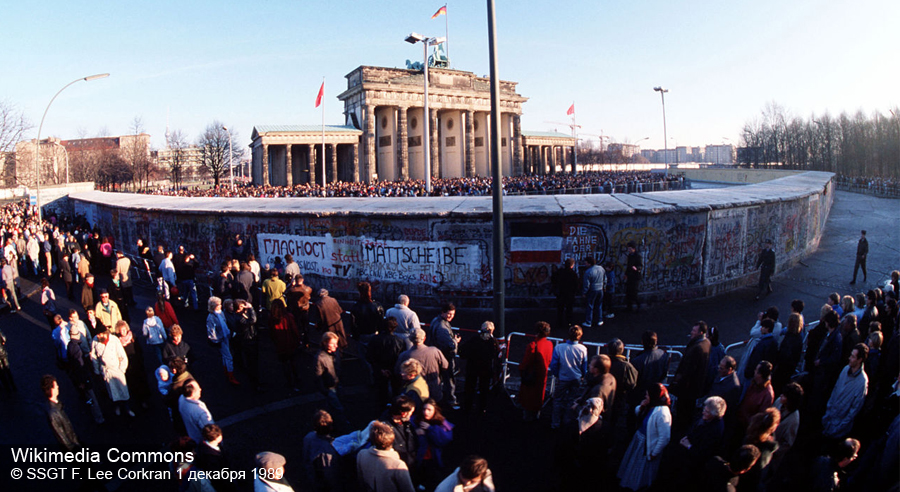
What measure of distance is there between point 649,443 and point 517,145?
73.7 metres

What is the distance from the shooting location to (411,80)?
64.4 m

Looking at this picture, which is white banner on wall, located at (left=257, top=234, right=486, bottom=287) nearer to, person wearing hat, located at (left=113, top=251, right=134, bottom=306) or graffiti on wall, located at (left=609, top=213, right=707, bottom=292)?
graffiti on wall, located at (left=609, top=213, right=707, bottom=292)

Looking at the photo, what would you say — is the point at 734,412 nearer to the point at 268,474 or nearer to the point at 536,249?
the point at 268,474

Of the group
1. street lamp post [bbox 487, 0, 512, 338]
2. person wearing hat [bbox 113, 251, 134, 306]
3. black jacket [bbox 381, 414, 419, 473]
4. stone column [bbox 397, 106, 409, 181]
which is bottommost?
black jacket [bbox 381, 414, 419, 473]

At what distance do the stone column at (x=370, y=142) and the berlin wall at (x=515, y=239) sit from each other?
47.4 metres

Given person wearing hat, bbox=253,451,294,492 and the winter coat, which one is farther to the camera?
the winter coat

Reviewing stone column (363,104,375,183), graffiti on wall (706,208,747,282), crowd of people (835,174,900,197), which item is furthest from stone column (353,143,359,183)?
crowd of people (835,174,900,197)

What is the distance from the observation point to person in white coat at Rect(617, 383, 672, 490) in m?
4.97

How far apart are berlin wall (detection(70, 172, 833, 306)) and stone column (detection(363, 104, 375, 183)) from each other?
47.4 meters

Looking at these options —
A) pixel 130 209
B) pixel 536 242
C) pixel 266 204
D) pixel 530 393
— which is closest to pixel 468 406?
pixel 530 393

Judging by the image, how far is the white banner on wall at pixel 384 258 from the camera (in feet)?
41.1

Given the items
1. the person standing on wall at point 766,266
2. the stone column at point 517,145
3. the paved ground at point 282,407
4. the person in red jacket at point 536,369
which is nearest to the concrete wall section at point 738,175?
the stone column at point 517,145

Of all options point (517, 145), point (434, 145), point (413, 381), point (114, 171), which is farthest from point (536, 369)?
point (517, 145)

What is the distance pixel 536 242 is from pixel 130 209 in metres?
16.5
